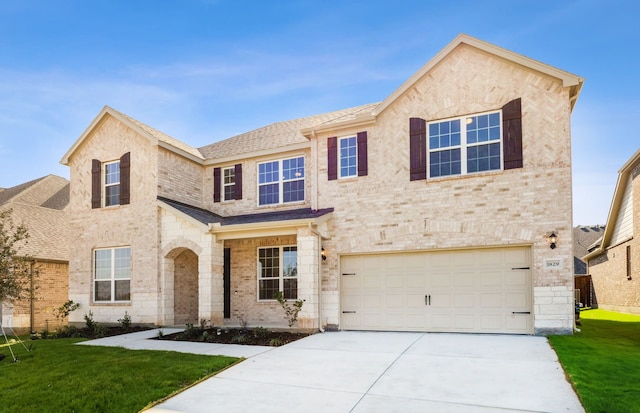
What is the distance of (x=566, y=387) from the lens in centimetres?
639

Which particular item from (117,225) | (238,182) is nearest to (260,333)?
(238,182)

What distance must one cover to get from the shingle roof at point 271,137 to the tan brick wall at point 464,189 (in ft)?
9.25

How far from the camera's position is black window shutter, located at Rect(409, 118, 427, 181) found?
12.6m

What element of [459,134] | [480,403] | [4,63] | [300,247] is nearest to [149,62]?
[4,63]

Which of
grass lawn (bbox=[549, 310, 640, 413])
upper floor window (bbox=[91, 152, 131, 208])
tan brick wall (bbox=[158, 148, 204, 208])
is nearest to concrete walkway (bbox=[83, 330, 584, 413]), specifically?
grass lawn (bbox=[549, 310, 640, 413])

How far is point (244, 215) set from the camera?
16109 millimetres

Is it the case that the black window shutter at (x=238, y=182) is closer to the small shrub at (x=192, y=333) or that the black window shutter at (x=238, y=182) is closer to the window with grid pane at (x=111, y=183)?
the window with grid pane at (x=111, y=183)

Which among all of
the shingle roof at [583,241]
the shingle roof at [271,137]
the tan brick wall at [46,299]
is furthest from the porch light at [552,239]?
the shingle roof at [583,241]

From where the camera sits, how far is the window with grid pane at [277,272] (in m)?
15.1

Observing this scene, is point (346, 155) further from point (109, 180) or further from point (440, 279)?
point (109, 180)

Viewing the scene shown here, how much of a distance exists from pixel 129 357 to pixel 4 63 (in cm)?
1204

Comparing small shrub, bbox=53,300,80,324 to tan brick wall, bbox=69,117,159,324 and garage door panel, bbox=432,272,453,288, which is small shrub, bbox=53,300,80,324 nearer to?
tan brick wall, bbox=69,117,159,324

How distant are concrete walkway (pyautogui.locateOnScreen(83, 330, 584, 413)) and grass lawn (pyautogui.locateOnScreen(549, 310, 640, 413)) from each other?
225 millimetres

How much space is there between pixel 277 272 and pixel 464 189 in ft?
23.5
